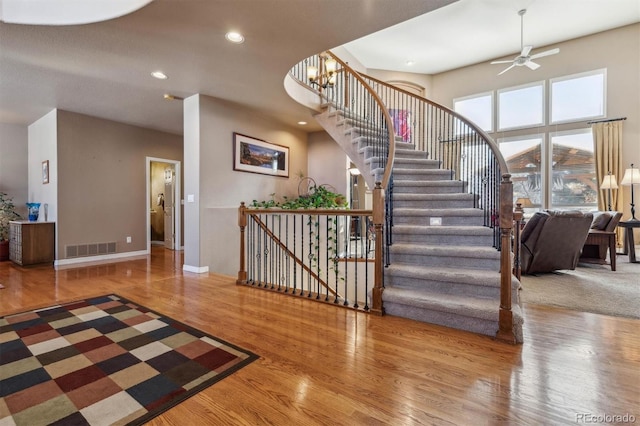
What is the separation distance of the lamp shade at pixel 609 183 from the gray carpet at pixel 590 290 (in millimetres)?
2168

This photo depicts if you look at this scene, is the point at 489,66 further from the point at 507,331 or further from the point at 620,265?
the point at 507,331

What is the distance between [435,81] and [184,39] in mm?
7881

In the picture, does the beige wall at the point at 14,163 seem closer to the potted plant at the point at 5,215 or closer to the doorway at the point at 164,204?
the potted plant at the point at 5,215

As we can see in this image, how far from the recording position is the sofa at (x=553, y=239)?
3.89m

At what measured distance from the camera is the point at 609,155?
6570 mm

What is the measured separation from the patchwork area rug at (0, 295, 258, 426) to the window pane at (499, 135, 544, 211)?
7874 mm

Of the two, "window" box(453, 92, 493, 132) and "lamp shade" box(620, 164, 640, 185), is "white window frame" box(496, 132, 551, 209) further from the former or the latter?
"lamp shade" box(620, 164, 640, 185)

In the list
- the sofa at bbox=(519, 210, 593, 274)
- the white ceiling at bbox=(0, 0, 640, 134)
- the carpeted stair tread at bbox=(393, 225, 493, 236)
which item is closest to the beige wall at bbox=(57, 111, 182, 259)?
the white ceiling at bbox=(0, 0, 640, 134)

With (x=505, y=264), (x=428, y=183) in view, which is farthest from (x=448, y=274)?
(x=428, y=183)

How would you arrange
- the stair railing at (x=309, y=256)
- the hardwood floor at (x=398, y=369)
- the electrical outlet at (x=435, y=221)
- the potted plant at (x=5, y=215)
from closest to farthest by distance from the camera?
the hardwood floor at (x=398, y=369) → the stair railing at (x=309, y=256) → the electrical outlet at (x=435, y=221) → the potted plant at (x=5, y=215)

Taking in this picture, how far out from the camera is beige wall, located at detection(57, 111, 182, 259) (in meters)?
5.14

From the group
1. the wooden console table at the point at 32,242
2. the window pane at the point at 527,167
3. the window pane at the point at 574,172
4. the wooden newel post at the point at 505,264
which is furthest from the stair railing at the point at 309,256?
the window pane at the point at 574,172

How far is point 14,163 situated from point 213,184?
4.53 meters

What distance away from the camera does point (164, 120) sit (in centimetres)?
577
